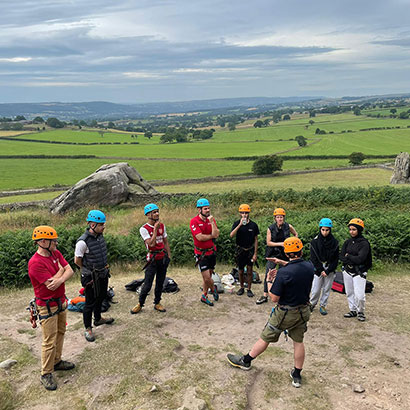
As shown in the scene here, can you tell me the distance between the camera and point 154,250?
25.9 feet

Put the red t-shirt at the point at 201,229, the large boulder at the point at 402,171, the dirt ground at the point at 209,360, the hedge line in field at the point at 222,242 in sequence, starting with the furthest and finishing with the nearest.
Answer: the large boulder at the point at 402,171
the hedge line in field at the point at 222,242
the red t-shirt at the point at 201,229
the dirt ground at the point at 209,360

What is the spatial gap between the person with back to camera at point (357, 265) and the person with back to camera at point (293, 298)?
282cm

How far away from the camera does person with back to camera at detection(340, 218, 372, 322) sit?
788 centimetres

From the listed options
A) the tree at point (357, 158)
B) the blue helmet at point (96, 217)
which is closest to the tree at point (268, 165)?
the tree at point (357, 158)

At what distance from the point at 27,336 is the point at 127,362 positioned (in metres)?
2.43

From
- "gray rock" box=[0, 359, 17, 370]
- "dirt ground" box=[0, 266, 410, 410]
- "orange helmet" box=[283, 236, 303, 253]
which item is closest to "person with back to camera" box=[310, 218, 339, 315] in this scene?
"dirt ground" box=[0, 266, 410, 410]

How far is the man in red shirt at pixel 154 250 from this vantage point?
7.76m

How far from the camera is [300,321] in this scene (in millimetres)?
5652

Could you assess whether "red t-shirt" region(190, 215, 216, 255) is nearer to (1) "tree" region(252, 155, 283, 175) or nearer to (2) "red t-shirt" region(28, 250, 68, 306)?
(2) "red t-shirt" region(28, 250, 68, 306)

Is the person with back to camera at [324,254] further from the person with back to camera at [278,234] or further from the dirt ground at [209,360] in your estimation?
the dirt ground at [209,360]

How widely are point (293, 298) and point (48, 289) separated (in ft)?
12.4

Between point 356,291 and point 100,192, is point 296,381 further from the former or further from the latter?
point 100,192

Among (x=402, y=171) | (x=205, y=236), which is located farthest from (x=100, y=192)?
(x=402, y=171)

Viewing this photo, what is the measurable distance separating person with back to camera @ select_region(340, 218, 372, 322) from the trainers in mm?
3142
